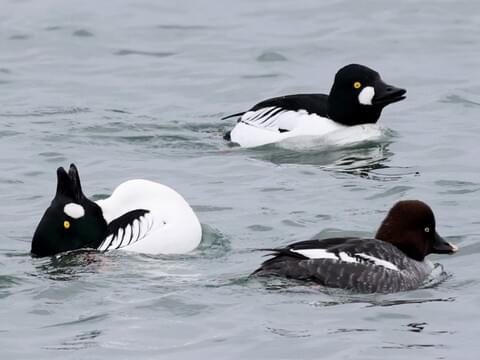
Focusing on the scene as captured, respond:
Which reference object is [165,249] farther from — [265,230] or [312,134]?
[312,134]

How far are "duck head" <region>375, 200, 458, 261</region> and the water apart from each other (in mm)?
287

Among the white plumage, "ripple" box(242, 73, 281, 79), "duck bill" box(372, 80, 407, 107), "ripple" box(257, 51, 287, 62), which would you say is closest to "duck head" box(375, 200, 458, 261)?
"duck bill" box(372, 80, 407, 107)

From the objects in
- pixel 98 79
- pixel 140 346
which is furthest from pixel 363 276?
pixel 98 79

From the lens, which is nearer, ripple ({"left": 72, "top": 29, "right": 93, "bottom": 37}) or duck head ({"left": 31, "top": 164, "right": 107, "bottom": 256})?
duck head ({"left": 31, "top": 164, "right": 107, "bottom": 256})

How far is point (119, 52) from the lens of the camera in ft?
73.5

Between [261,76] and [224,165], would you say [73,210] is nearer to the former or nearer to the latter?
[224,165]

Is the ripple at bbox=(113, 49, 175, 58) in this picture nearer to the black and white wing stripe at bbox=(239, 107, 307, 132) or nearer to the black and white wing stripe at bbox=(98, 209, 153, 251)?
the black and white wing stripe at bbox=(239, 107, 307, 132)

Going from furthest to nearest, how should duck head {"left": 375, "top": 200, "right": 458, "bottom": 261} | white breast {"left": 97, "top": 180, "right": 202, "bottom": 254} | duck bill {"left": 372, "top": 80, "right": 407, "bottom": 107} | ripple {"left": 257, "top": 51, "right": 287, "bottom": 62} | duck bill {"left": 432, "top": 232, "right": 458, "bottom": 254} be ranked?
ripple {"left": 257, "top": 51, "right": 287, "bottom": 62}
duck bill {"left": 372, "top": 80, "right": 407, "bottom": 107}
white breast {"left": 97, "top": 180, "right": 202, "bottom": 254}
duck bill {"left": 432, "top": 232, "right": 458, "bottom": 254}
duck head {"left": 375, "top": 200, "right": 458, "bottom": 261}

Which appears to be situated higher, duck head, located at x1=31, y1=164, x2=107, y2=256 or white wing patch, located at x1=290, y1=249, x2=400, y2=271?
duck head, located at x1=31, y1=164, x2=107, y2=256

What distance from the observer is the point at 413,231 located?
1266 centimetres

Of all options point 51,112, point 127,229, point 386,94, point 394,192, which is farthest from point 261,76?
point 127,229

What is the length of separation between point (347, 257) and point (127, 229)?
1949 mm

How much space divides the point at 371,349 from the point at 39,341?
224 cm

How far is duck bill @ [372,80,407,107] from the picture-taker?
57.5 feet
